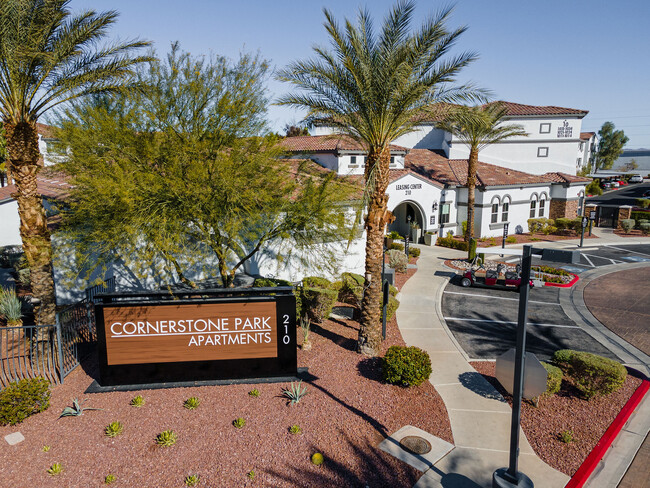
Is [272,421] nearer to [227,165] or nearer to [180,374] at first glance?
[180,374]

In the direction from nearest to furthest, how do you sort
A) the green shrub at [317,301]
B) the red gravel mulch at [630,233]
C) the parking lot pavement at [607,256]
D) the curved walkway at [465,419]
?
the curved walkway at [465,419] → the green shrub at [317,301] → the parking lot pavement at [607,256] → the red gravel mulch at [630,233]

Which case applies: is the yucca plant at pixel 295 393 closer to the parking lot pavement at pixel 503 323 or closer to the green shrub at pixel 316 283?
the green shrub at pixel 316 283

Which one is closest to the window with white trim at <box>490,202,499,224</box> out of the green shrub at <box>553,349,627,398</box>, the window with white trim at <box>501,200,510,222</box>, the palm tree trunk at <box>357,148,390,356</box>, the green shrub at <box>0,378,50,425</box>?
the window with white trim at <box>501,200,510,222</box>

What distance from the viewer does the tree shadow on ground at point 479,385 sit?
1070 centimetres

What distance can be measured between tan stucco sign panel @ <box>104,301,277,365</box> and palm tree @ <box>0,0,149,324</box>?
11.5ft

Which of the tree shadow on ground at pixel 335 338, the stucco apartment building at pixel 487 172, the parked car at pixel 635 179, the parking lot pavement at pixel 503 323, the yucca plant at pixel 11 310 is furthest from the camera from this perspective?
the parked car at pixel 635 179

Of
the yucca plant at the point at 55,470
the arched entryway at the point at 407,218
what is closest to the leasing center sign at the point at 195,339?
the yucca plant at the point at 55,470

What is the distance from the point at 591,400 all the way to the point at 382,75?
10.0m

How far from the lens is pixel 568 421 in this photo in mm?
9523

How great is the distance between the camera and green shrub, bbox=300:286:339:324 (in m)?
14.8

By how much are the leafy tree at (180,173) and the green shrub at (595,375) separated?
25.1 feet

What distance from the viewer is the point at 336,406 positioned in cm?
993

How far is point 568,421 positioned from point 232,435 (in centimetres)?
758

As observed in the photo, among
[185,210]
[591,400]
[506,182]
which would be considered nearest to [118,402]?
[185,210]
